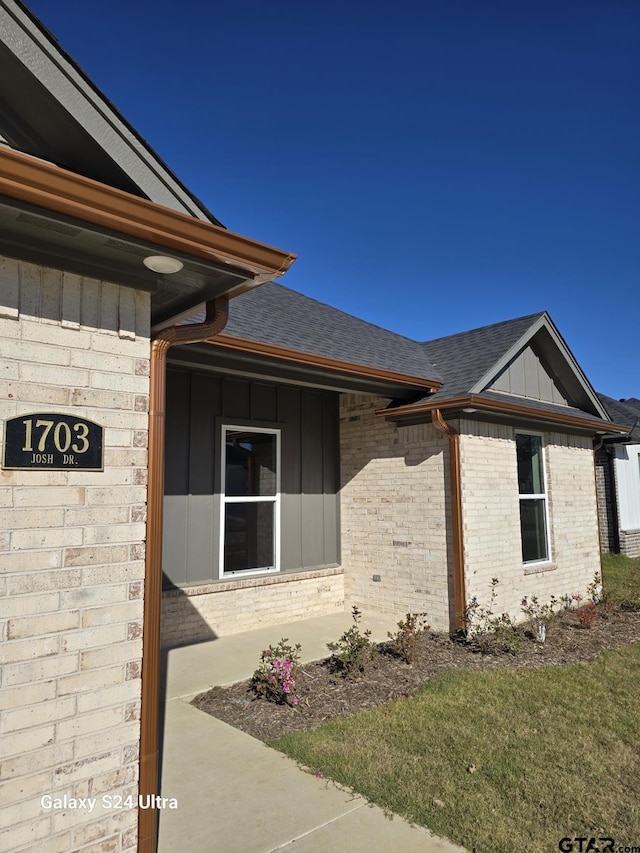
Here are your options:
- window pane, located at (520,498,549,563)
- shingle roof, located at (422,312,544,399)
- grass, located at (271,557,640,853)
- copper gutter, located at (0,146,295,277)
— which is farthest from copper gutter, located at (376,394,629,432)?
copper gutter, located at (0,146,295,277)

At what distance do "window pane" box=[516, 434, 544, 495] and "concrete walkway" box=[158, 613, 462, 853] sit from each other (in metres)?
6.20

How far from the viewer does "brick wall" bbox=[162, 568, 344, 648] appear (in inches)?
278

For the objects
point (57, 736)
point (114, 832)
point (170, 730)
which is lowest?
point (170, 730)

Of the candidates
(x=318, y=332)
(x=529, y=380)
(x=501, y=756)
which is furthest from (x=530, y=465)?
(x=501, y=756)

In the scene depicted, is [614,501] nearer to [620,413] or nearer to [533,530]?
[620,413]

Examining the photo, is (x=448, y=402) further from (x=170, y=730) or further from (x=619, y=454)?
(x=619, y=454)

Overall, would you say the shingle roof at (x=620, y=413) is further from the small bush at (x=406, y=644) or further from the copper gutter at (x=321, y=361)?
the small bush at (x=406, y=644)

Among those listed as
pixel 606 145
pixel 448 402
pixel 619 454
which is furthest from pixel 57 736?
pixel 619 454

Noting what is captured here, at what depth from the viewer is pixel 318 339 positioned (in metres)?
8.04

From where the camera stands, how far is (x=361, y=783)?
12.1 feet

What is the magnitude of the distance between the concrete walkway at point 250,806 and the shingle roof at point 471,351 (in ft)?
A: 16.9

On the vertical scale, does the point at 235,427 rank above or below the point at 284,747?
above

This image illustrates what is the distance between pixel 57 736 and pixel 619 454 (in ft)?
56.4

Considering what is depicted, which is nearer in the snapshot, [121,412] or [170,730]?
[121,412]
